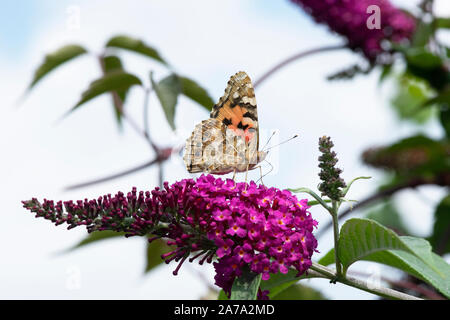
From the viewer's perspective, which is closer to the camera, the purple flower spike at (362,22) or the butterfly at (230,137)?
the butterfly at (230,137)

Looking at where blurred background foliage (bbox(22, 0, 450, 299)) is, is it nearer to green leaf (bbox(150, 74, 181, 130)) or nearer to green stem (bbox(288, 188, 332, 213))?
green leaf (bbox(150, 74, 181, 130))

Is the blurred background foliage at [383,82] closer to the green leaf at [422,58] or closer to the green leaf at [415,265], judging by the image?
the green leaf at [422,58]

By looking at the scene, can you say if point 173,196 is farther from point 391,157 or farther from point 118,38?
point 391,157

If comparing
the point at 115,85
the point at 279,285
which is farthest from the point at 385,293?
the point at 115,85

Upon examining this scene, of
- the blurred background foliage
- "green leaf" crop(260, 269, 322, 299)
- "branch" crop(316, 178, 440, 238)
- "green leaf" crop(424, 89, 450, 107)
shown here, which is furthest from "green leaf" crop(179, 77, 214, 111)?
"green leaf" crop(424, 89, 450, 107)

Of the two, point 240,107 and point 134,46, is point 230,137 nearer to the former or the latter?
point 240,107

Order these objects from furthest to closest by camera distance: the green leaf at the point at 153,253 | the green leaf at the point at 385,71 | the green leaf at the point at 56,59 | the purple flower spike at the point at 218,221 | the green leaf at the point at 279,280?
the green leaf at the point at 385,71 → the green leaf at the point at 56,59 → the green leaf at the point at 153,253 → the green leaf at the point at 279,280 → the purple flower spike at the point at 218,221

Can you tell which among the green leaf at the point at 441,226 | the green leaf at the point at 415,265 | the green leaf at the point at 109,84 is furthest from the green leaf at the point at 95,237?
the green leaf at the point at 441,226
